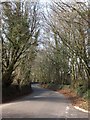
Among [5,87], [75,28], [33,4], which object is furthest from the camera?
[33,4]

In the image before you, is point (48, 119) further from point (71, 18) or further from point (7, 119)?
point (71, 18)

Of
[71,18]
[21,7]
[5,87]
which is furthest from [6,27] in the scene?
[71,18]

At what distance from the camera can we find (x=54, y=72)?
83188mm

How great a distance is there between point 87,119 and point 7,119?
14.5 feet

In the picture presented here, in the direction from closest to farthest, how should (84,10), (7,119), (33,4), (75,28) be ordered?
(7,119), (84,10), (75,28), (33,4)

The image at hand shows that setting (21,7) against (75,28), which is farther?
(21,7)

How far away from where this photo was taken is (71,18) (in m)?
29.9

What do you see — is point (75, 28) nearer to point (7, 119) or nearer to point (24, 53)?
point (24, 53)

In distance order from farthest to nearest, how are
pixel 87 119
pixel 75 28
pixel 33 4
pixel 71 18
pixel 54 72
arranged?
pixel 54 72, pixel 33 4, pixel 75 28, pixel 71 18, pixel 87 119

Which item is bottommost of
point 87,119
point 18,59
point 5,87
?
point 87,119

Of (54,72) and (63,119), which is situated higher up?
(54,72)

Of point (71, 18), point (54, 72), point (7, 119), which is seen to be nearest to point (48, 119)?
point (7, 119)

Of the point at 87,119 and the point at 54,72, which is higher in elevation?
the point at 54,72

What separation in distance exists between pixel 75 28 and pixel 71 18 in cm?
523
